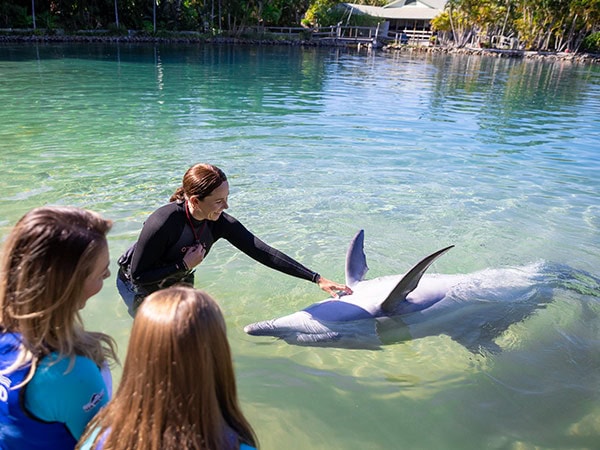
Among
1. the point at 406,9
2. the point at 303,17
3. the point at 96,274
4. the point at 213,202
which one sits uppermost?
the point at 406,9

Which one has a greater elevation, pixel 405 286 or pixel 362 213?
pixel 405 286

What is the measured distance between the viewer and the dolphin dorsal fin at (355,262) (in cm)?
457

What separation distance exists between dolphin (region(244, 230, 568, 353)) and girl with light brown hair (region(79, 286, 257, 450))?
2.45 m

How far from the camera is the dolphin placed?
13.1 feet

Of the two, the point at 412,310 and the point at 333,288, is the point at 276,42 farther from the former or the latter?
the point at 333,288

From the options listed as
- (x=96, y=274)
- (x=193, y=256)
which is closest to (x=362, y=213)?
(x=193, y=256)

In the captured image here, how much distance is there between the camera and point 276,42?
184ft

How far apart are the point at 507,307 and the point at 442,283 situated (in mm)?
738

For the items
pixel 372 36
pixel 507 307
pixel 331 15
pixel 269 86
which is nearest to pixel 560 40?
pixel 372 36

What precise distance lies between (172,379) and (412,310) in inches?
129

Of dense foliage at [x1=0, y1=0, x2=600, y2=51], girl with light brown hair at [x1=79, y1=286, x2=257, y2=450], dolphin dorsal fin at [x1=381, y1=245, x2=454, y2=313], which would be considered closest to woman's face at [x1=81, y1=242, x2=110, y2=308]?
girl with light brown hair at [x1=79, y1=286, x2=257, y2=450]

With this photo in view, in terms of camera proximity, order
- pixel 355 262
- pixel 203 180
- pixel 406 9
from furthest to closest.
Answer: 1. pixel 406 9
2. pixel 355 262
3. pixel 203 180

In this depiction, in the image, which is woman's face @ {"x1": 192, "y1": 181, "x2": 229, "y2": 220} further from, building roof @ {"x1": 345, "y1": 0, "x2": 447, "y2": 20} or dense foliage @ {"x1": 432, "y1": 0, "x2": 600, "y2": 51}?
building roof @ {"x1": 345, "y1": 0, "x2": 447, "y2": 20}

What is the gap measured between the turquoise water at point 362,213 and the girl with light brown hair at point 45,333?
1.82m
